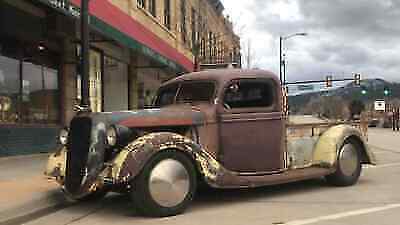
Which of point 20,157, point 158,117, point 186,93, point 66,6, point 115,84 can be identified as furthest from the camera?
point 115,84

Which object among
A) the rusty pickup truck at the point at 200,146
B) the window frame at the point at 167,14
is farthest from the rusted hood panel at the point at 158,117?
the window frame at the point at 167,14

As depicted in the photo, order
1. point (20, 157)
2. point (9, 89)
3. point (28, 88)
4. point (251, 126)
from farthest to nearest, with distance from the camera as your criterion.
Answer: point (28, 88)
point (9, 89)
point (20, 157)
point (251, 126)

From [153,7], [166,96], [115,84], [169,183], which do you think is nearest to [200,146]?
[169,183]

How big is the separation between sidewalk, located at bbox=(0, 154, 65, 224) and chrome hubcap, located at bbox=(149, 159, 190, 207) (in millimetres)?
1844

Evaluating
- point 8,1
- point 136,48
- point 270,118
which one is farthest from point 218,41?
point 270,118

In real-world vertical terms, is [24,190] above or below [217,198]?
above

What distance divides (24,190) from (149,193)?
114 inches

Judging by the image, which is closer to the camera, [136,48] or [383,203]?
[383,203]

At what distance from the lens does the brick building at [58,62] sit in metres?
13.9

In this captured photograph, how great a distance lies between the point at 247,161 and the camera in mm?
8391

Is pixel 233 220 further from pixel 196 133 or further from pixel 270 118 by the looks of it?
pixel 270 118

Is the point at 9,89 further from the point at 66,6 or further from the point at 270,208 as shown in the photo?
the point at 270,208

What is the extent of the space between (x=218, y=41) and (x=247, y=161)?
3334cm

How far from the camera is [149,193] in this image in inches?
281
